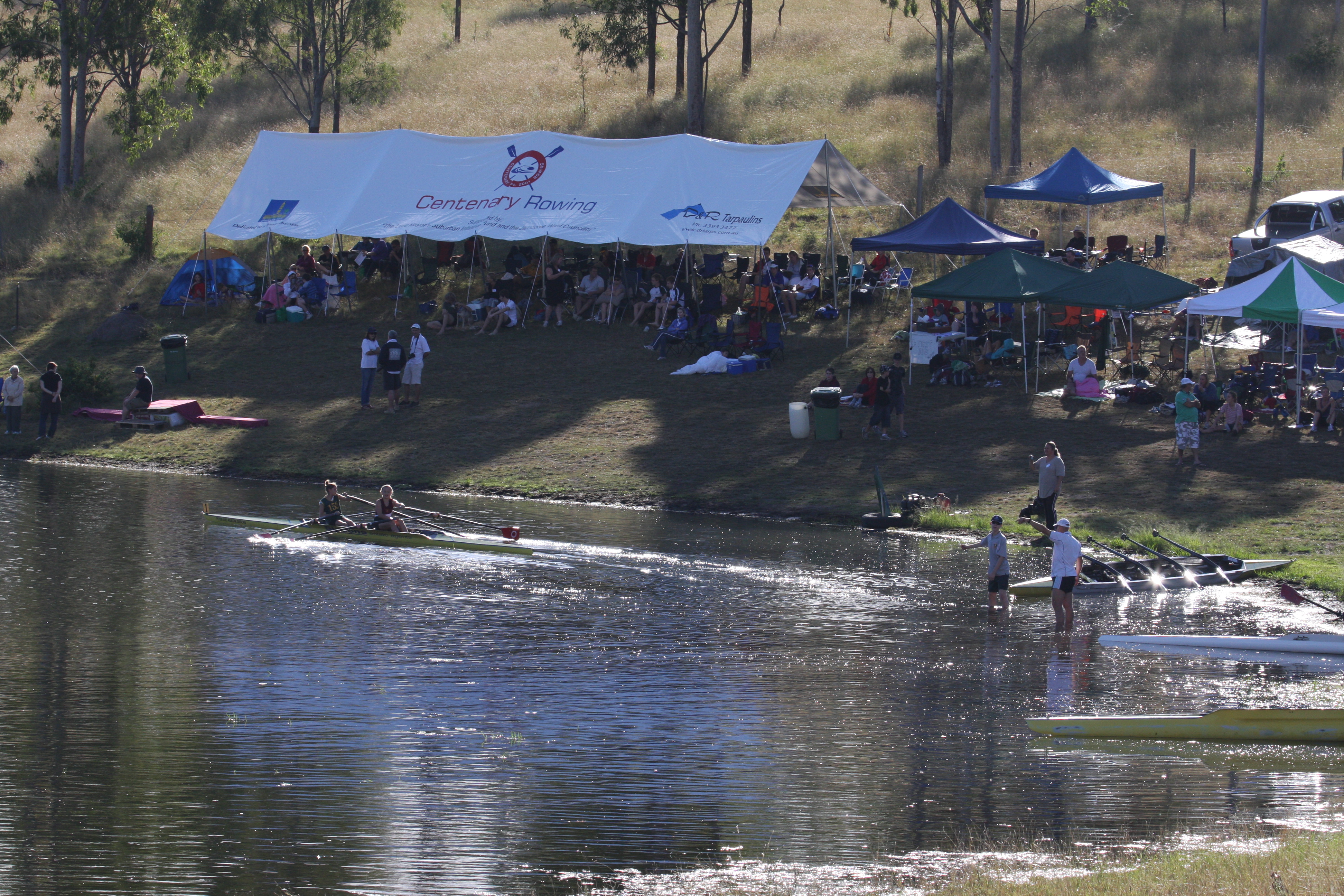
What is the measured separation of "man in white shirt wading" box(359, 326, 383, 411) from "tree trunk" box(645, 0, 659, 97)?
25.1 m

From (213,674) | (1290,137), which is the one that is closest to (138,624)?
(213,674)

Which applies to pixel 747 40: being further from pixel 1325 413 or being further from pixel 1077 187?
pixel 1325 413

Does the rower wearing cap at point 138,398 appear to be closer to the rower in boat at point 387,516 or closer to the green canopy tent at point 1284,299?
the rower in boat at point 387,516

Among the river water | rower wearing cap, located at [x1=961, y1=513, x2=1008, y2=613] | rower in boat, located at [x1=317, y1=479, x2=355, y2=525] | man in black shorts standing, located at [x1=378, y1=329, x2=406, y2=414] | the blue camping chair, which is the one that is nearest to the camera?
the river water

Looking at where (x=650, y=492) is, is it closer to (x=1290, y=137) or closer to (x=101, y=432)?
(x=101, y=432)

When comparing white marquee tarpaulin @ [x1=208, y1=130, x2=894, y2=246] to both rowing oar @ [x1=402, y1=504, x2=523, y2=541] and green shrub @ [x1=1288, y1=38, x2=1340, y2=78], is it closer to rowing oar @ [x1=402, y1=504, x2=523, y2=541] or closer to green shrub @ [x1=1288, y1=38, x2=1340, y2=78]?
rowing oar @ [x1=402, y1=504, x2=523, y2=541]

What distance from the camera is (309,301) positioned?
3231 cm

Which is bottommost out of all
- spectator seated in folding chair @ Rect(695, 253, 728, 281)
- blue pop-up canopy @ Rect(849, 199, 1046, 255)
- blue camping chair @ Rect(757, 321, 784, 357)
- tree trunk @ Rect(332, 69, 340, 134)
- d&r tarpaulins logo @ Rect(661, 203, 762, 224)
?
blue camping chair @ Rect(757, 321, 784, 357)

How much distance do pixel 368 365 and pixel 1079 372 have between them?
525 inches

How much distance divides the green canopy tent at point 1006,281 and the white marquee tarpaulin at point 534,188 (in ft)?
13.7

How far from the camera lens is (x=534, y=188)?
3084 centimetres

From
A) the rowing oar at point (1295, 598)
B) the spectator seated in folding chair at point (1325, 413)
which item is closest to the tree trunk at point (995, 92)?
the spectator seated in folding chair at point (1325, 413)

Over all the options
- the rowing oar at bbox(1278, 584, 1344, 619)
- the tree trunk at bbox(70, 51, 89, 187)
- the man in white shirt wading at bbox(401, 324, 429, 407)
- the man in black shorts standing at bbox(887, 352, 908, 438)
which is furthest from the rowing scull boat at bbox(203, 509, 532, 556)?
the tree trunk at bbox(70, 51, 89, 187)

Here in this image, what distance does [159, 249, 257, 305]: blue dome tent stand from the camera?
3353 centimetres
